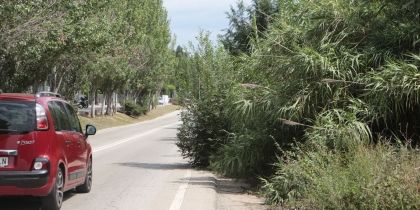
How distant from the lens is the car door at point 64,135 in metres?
9.59

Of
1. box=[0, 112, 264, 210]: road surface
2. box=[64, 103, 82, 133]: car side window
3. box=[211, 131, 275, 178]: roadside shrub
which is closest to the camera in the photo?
box=[0, 112, 264, 210]: road surface

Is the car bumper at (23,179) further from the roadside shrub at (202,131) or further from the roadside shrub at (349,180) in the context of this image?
the roadside shrub at (202,131)

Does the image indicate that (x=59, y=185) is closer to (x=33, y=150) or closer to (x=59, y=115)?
(x=33, y=150)

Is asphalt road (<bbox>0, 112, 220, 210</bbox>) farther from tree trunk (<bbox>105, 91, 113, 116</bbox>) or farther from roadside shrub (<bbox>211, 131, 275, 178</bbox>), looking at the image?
tree trunk (<bbox>105, 91, 113, 116</bbox>)

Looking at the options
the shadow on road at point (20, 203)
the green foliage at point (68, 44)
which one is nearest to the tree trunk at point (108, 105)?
the green foliage at point (68, 44)

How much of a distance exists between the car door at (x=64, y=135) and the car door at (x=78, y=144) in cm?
11

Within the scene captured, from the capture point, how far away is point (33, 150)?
8.76m

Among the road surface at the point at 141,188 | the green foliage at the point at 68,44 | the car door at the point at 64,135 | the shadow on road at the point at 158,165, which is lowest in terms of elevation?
the shadow on road at the point at 158,165

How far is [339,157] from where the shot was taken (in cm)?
995

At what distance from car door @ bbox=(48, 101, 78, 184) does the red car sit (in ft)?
0.05

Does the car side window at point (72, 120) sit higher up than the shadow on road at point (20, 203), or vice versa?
the car side window at point (72, 120)

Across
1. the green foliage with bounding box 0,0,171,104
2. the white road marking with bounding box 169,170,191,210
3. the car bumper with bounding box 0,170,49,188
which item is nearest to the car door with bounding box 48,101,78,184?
the car bumper with bounding box 0,170,49,188

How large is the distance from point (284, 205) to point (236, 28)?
1759cm

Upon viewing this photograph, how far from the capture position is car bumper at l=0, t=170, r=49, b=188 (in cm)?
859
